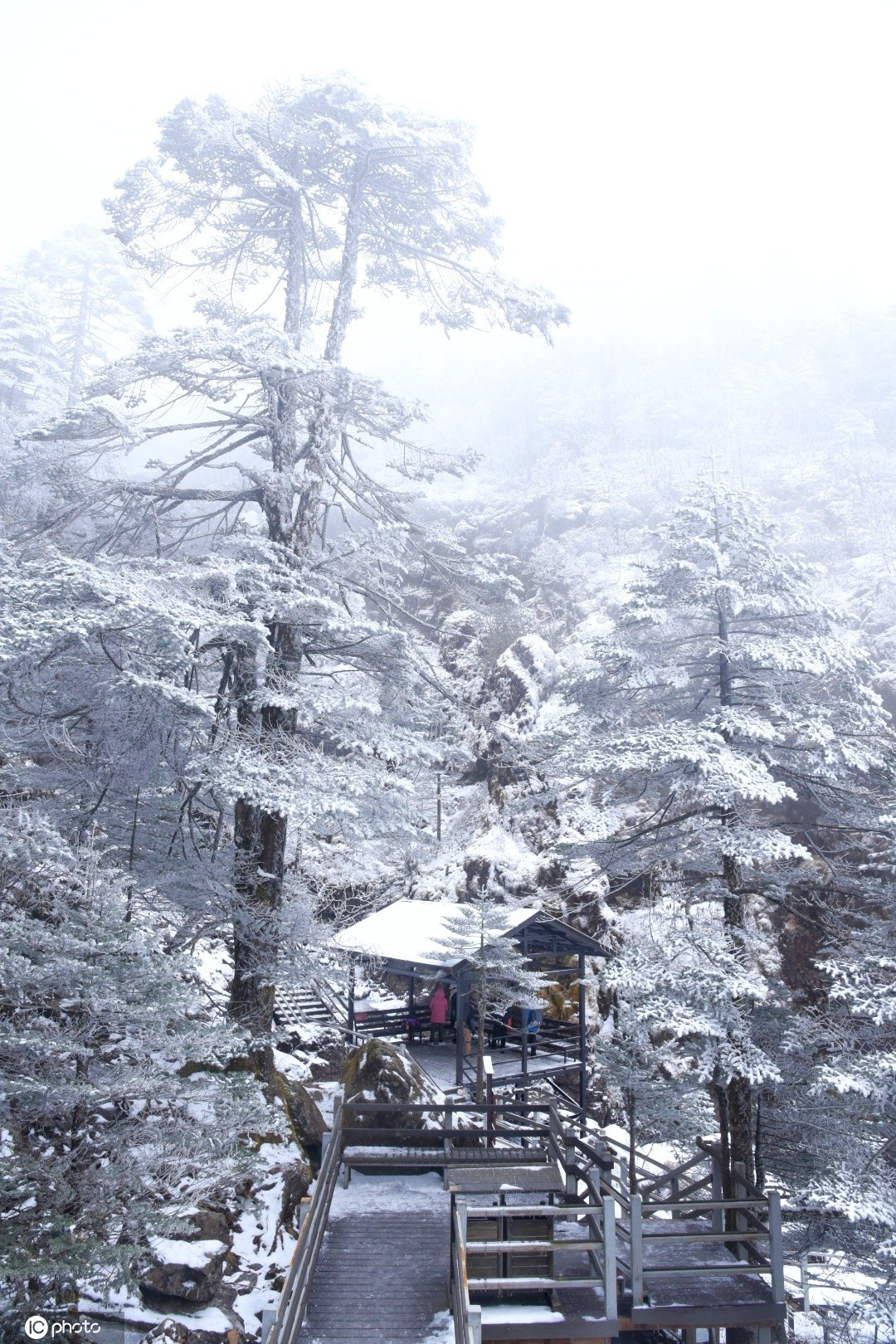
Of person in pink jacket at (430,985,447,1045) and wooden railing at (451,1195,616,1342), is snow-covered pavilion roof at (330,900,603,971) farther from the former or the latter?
wooden railing at (451,1195,616,1342)

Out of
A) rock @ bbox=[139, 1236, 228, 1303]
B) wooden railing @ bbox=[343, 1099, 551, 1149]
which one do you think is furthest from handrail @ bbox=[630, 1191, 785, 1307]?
rock @ bbox=[139, 1236, 228, 1303]

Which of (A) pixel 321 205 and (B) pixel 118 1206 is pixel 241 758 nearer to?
(B) pixel 118 1206

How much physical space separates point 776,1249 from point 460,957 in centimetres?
664

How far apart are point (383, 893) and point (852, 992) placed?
633 inches

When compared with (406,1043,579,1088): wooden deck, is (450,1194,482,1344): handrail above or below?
above

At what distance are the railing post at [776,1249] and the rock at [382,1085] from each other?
4.44m

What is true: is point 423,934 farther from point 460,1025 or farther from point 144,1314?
point 144,1314

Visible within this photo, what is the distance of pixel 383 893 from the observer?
72.3 feet

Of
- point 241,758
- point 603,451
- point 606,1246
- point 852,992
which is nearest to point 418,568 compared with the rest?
point 241,758

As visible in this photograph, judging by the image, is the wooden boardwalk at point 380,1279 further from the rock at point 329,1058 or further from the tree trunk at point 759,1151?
the rock at point 329,1058

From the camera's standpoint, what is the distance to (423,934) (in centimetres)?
1551

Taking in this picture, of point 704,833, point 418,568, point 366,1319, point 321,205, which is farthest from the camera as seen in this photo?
point 418,568

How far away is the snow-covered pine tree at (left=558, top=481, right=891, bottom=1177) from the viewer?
27.5ft

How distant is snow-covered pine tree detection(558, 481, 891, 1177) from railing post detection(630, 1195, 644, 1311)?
1.54 meters
